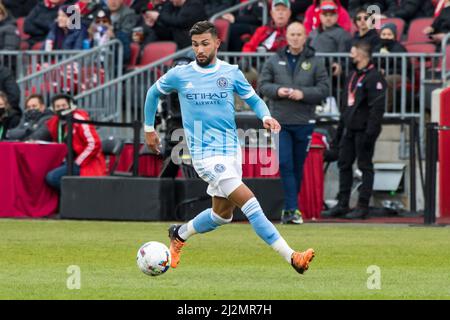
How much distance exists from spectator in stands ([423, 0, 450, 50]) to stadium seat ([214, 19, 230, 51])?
3.40m

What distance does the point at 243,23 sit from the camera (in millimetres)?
22922

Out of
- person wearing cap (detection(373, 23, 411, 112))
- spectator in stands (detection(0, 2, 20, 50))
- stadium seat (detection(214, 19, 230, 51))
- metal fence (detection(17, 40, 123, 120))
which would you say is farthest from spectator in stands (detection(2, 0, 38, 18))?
person wearing cap (detection(373, 23, 411, 112))

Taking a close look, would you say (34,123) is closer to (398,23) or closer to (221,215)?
(398,23)

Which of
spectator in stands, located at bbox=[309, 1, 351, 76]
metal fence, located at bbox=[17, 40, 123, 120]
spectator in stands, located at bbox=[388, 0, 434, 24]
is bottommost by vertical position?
metal fence, located at bbox=[17, 40, 123, 120]

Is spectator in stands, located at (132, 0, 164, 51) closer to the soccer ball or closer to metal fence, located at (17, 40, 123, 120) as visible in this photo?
metal fence, located at (17, 40, 123, 120)

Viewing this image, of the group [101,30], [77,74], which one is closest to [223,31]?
[101,30]

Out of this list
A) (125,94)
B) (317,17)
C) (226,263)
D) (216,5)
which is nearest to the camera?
(226,263)

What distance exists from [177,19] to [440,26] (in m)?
4.47

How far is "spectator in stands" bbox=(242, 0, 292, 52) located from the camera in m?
20.9

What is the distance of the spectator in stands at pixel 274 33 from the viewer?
20894 mm

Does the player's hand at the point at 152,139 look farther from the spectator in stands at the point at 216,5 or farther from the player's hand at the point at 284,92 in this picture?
the spectator in stands at the point at 216,5

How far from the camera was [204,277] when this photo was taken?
11.2m

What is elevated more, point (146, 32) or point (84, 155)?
point (146, 32)
